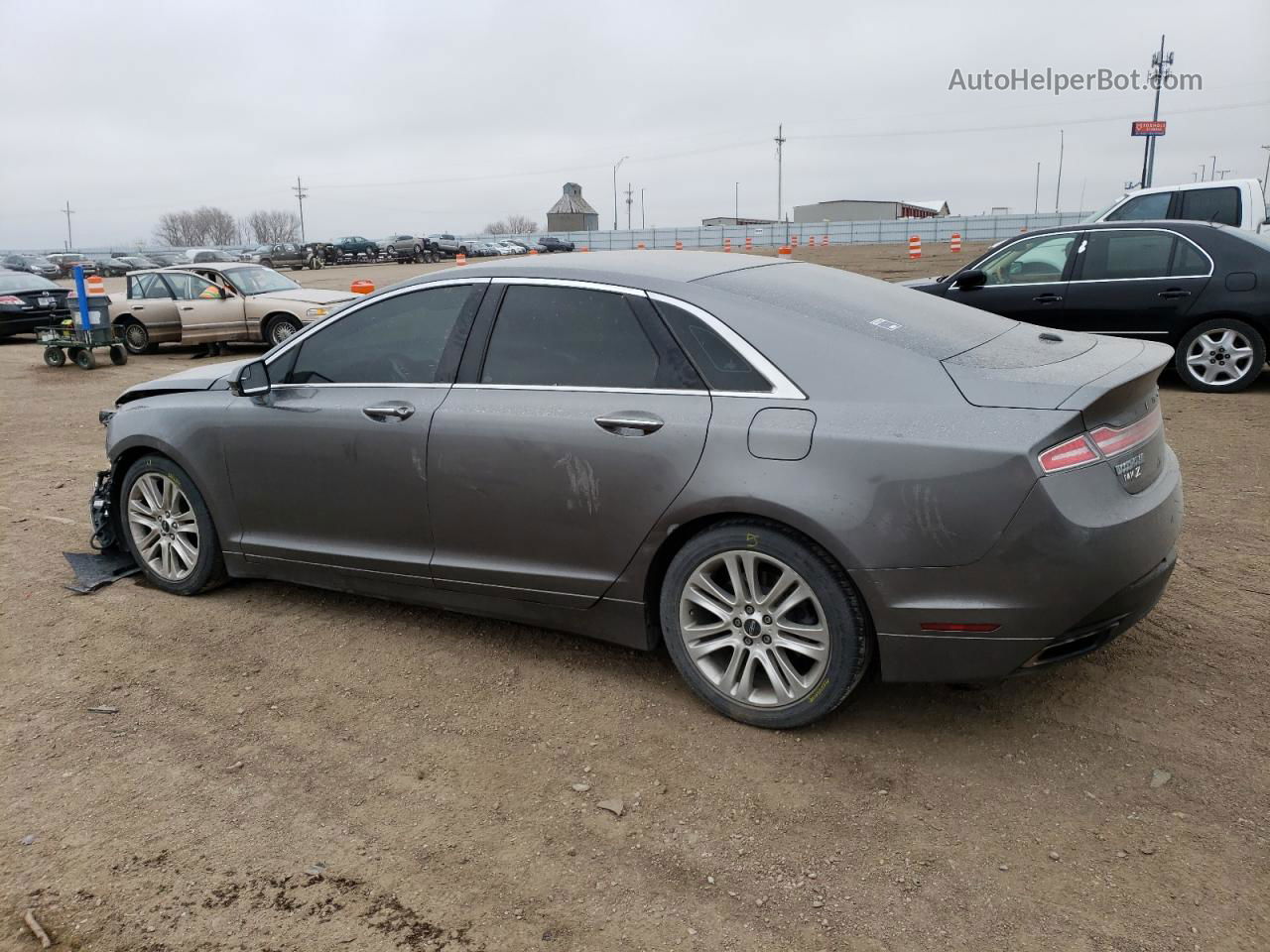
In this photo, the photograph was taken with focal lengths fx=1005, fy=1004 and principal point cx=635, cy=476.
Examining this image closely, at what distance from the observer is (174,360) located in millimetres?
14977

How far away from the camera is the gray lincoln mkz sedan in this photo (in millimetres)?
3057

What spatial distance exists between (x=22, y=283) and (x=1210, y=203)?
19.5 m

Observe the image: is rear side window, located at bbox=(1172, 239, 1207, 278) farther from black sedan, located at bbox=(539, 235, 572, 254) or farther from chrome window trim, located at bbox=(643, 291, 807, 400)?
black sedan, located at bbox=(539, 235, 572, 254)

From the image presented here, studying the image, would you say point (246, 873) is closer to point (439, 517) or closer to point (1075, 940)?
point (439, 517)

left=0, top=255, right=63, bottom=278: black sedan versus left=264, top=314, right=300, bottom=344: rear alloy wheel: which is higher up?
left=0, top=255, right=63, bottom=278: black sedan

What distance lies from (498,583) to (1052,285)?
7.40m

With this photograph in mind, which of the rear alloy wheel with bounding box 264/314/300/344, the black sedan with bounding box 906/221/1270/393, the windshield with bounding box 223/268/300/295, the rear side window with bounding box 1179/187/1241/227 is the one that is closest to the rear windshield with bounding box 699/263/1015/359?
the black sedan with bounding box 906/221/1270/393

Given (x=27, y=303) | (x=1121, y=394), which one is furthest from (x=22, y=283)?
(x=1121, y=394)

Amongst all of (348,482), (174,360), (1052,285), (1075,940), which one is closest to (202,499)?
(348,482)

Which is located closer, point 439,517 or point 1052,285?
point 439,517

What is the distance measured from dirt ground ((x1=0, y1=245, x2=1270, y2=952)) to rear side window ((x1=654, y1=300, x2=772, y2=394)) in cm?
121

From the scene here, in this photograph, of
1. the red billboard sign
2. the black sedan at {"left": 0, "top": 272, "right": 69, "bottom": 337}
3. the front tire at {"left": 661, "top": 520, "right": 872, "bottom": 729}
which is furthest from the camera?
the red billboard sign

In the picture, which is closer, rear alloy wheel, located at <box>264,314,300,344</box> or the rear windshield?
the rear windshield

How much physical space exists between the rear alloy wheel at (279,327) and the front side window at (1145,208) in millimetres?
11198
